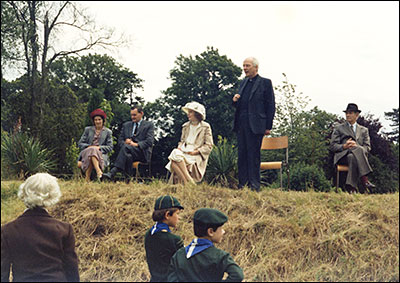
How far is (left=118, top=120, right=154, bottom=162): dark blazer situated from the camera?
8203 millimetres

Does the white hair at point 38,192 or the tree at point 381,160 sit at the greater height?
the white hair at point 38,192

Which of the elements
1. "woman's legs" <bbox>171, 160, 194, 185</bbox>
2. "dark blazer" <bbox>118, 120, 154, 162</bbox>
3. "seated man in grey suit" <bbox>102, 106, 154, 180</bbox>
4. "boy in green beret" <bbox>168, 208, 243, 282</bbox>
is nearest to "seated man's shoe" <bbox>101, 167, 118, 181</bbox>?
"seated man in grey suit" <bbox>102, 106, 154, 180</bbox>

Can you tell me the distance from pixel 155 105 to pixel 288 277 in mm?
24241

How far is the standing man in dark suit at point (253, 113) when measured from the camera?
7.23 meters

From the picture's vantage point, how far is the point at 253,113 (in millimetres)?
7234

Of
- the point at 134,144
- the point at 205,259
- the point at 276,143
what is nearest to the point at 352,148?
the point at 276,143

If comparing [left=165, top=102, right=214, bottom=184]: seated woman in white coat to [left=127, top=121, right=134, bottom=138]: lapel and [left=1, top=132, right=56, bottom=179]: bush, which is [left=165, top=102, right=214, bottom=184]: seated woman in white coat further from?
[left=1, top=132, right=56, bottom=179]: bush

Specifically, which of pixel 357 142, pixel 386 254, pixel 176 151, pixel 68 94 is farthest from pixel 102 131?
pixel 68 94

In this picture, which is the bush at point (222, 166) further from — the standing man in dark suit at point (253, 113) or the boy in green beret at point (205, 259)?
the boy in green beret at point (205, 259)

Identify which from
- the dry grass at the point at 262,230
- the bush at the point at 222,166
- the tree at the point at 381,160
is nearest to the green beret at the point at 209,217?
the dry grass at the point at 262,230

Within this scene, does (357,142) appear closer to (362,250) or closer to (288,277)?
(362,250)

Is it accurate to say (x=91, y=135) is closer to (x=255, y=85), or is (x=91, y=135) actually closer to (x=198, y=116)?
A: (x=198, y=116)

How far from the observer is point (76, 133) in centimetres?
1395

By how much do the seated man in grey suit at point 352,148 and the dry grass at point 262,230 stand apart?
96 centimetres
